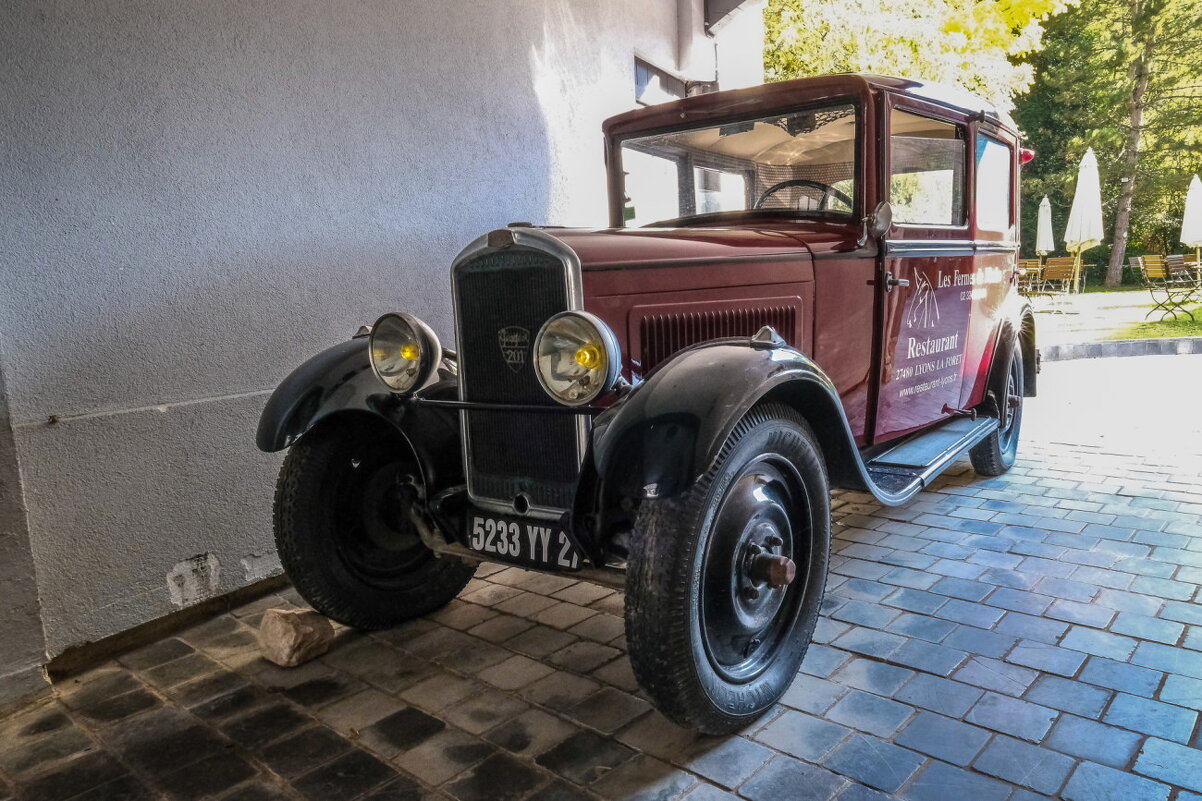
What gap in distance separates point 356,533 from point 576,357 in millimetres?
1231

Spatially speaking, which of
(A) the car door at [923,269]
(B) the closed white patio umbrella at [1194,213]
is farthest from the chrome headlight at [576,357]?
(B) the closed white patio umbrella at [1194,213]

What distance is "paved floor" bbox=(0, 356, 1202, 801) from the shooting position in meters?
2.00

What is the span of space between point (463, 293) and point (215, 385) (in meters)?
1.24

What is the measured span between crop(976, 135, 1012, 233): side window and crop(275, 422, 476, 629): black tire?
10.2 feet

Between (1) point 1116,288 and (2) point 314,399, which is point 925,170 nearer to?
(2) point 314,399

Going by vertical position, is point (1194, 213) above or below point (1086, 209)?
below

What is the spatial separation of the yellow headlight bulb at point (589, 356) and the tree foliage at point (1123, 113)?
21.6 meters

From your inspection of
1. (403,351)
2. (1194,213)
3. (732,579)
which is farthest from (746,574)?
(1194,213)

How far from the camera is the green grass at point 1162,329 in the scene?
1005 cm

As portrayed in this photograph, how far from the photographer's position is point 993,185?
4297mm

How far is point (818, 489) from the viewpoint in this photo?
2.42 metres

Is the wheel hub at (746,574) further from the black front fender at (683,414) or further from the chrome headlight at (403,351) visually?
the chrome headlight at (403,351)

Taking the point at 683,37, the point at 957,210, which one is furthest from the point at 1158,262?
the point at 957,210

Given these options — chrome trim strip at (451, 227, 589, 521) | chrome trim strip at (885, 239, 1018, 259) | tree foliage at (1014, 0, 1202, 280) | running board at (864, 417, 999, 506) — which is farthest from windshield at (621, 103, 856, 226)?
tree foliage at (1014, 0, 1202, 280)
